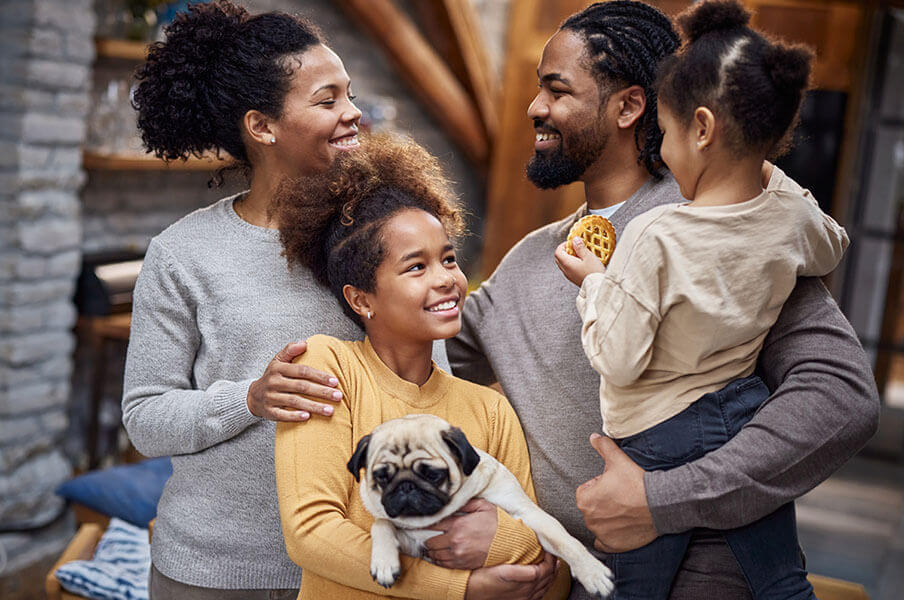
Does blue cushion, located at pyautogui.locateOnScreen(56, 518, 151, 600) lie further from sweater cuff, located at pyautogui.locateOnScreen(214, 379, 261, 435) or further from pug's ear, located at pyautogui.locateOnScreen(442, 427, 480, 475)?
pug's ear, located at pyautogui.locateOnScreen(442, 427, 480, 475)

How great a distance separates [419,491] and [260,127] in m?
0.86

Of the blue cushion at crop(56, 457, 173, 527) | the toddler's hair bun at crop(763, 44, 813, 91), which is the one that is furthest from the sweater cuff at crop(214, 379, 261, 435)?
the blue cushion at crop(56, 457, 173, 527)

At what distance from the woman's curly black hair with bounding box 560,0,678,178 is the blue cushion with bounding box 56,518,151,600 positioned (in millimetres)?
1576

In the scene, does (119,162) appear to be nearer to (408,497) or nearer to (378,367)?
(378,367)

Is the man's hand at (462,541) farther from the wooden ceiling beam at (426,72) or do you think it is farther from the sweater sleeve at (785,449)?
the wooden ceiling beam at (426,72)

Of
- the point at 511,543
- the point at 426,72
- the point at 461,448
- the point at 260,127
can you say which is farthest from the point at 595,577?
the point at 426,72

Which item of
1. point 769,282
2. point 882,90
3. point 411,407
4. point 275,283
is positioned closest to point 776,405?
point 769,282

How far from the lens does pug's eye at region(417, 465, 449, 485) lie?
1268 millimetres

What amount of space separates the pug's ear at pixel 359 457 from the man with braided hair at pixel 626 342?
0.52ft

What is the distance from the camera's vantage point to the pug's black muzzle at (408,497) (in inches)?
49.6

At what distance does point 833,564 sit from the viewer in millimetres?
4102

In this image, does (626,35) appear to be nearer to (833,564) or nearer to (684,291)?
(684,291)

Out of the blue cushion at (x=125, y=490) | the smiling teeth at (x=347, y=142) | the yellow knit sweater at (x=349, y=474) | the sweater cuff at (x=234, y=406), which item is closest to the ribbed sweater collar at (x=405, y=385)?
the yellow knit sweater at (x=349, y=474)

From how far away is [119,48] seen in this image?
3750 millimetres
